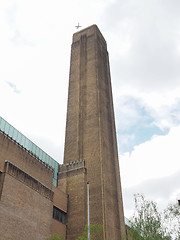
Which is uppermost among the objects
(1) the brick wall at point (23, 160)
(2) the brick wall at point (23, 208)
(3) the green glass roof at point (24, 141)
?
(3) the green glass roof at point (24, 141)

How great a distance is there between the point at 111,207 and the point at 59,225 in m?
8.16

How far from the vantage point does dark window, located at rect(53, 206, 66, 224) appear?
107 feet

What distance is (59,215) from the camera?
33688 mm

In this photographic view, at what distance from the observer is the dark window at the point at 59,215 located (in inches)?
1288

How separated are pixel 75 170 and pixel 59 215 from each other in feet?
23.6

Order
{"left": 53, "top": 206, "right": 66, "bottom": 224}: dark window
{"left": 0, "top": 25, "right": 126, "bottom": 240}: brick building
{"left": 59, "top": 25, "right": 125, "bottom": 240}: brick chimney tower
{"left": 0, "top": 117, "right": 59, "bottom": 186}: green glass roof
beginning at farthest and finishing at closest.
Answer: {"left": 59, "top": 25, "right": 125, "bottom": 240}: brick chimney tower
{"left": 53, "top": 206, "right": 66, "bottom": 224}: dark window
{"left": 0, "top": 117, "right": 59, "bottom": 186}: green glass roof
{"left": 0, "top": 25, "right": 126, "bottom": 240}: brick building

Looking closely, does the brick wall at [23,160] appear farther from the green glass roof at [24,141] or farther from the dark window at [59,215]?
the dark window at [59,215]

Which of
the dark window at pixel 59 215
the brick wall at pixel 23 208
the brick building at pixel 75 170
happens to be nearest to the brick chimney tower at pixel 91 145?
A: the brick building at pixel 75 170

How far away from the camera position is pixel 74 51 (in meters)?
56.1

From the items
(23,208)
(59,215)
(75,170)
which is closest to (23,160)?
(23,208)

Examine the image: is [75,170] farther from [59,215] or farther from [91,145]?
[59,215]

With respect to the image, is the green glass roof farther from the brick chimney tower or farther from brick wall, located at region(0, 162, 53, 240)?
brick wall, located at region(0, 162, 53, 240)

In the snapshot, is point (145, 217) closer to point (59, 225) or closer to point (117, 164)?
point (59, 225)

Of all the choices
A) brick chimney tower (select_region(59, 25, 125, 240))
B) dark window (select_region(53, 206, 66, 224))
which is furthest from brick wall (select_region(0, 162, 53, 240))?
brick chimney tower (select_region(59, 25, 125, 240))
